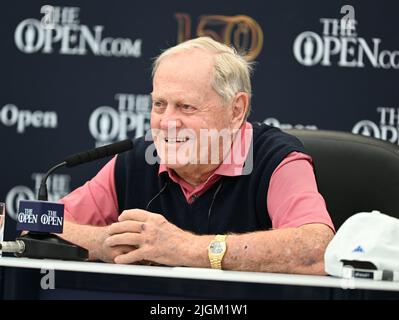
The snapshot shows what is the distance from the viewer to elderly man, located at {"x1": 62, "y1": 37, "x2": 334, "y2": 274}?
2.55 meters

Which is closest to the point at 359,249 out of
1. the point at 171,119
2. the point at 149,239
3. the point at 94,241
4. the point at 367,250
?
the point at 367,250

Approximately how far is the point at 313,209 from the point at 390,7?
2190 millimetres

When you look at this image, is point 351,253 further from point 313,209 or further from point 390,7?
point 390,7

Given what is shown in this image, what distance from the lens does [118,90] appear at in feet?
14.3

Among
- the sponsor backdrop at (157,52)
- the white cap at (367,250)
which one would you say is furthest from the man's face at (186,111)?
the sponsor backdrop at (157,52)

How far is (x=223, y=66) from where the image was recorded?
9.01 feet

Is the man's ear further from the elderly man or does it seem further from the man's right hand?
the man's right hand

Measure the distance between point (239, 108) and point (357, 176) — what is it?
44 cm

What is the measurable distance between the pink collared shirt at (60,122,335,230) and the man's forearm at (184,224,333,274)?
0.15 m

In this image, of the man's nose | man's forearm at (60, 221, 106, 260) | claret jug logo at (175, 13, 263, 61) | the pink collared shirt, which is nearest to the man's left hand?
man's forearm at (60, 221, 106, 260)

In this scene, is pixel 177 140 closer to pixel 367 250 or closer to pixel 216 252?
pixel 216 252

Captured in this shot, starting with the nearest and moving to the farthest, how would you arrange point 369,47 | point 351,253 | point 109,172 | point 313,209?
point 351,253 < point 313,209 < point 109,172 < point 369,47
